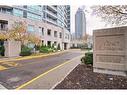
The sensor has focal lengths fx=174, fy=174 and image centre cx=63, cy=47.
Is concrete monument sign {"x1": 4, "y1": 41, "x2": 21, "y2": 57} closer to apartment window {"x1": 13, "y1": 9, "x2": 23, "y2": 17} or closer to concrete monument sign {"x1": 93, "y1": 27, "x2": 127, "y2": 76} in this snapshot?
apartment window {"x1": 13, "y1": 9, "x2": 23, "y2": 17}

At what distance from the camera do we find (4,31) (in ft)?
104

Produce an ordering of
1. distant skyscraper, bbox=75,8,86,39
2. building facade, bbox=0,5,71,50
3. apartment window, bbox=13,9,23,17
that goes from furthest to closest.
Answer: apartment window, bbox=13,9,23,17
building facade, bbox=0,5,71,50
distant skyscraper, bbox=75,8,86,39

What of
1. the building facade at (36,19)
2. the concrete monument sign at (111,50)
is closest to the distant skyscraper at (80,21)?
the concrete monument sign at (111,50)

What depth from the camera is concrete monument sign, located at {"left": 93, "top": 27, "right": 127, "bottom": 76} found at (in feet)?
27.9

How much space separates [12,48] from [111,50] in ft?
60.8

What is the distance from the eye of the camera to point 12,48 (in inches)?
974

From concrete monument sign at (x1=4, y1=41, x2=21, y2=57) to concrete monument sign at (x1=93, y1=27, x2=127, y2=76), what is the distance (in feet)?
56.3

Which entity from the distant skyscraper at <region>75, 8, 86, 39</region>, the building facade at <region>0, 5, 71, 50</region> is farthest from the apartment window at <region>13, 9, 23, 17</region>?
the distant skyscraper at <region>75, 8, 86, 39</region>

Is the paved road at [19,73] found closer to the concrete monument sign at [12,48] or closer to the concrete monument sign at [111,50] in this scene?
the concrete monument sign at [111,50]

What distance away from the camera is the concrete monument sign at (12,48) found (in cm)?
2416
